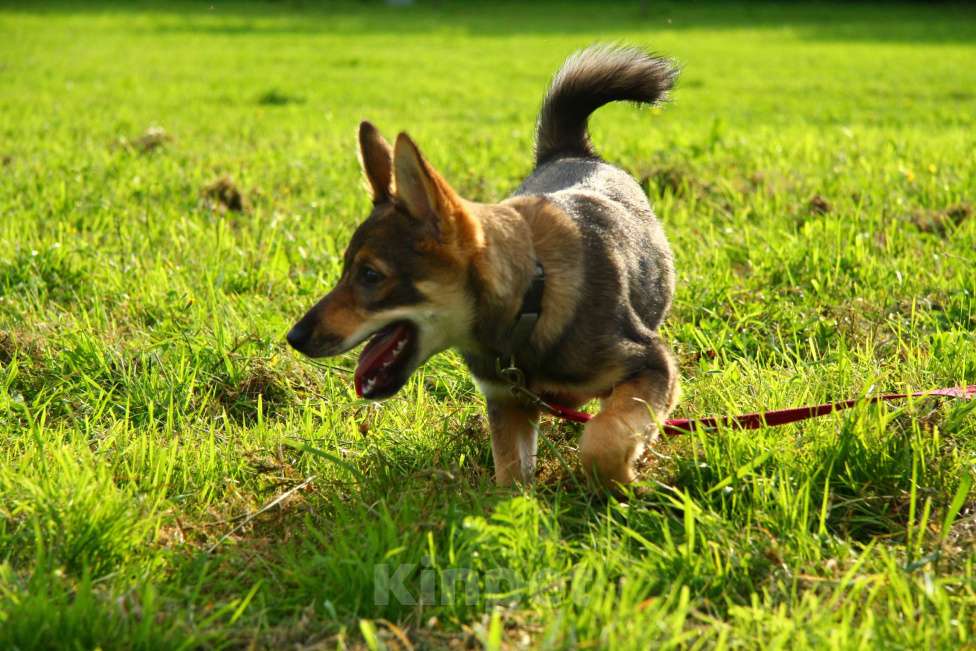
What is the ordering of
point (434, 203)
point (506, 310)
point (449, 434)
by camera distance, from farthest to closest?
1. point (449, 434)
2. point (506, 310)
3. point (434, 203)

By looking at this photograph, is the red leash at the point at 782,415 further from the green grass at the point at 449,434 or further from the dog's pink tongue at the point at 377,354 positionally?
the dog's pink tongue at the point at 377,354

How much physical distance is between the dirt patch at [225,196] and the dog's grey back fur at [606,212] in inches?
96.6

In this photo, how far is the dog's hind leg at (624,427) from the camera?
2908 millimetres

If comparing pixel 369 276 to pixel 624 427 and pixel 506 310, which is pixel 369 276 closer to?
pixel 506 310

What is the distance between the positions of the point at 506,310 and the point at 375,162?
0.69 m

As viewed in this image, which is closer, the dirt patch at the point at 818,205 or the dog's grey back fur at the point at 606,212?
the dog's grey back fur at the point at 606,212

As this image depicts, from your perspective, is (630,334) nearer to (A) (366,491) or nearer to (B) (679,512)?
(B) (679,512)

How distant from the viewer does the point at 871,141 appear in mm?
8266

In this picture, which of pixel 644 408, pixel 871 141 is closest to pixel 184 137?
pixel 871 141

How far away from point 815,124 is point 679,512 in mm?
8737

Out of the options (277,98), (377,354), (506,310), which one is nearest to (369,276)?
(377,354)

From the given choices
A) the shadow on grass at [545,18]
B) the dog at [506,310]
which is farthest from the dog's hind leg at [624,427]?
the shadow on grass at [545,18]

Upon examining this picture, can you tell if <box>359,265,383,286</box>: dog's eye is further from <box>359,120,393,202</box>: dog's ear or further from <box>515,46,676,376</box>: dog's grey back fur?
<box>515,46,676,376</box>: dog's grey back fur

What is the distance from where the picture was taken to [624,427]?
2.93 meters
